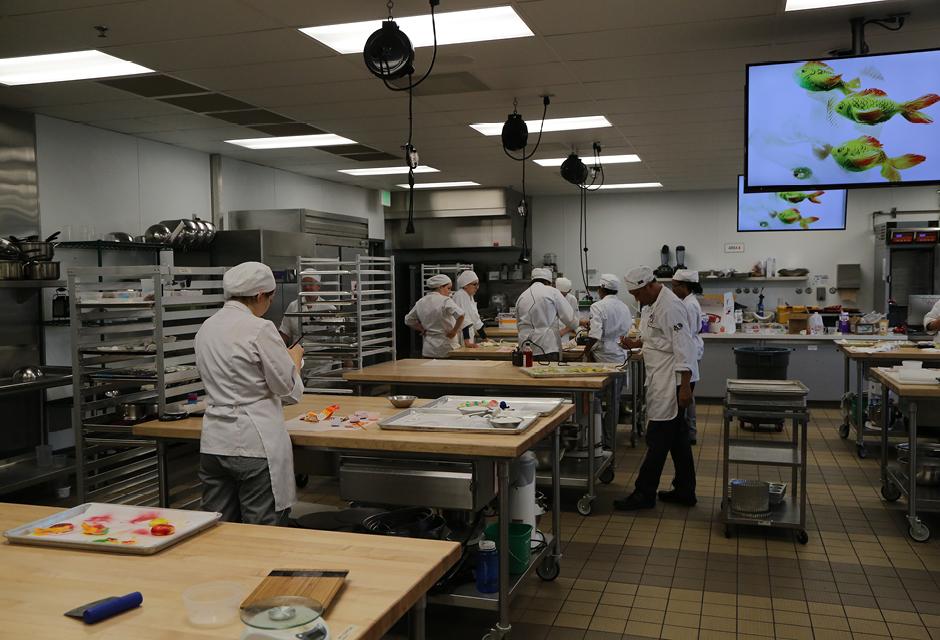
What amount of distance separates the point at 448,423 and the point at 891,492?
357 centimetres

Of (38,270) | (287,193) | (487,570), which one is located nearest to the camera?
(487,570)

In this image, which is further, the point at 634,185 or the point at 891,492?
the point at 634,185

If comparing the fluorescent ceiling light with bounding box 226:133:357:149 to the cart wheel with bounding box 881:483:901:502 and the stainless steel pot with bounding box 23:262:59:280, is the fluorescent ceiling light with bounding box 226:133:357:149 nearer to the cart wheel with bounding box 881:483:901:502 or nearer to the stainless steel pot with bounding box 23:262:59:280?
the stainless steel pot with bounding box 23:262:59:280

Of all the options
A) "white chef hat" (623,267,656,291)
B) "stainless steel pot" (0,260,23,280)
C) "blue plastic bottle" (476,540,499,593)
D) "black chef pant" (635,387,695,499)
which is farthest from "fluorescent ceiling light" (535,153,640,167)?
"blue plastic bottle" (476,540,499,593)

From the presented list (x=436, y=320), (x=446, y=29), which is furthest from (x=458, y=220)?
(x=446, y=29)

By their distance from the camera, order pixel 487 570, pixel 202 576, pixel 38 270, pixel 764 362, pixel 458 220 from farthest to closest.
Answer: pixel 458 220
pixel 764 362
pixel 38 270
pixel 487 570
pixel 202 576

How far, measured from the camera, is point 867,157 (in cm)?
371

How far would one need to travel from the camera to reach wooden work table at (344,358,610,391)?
4.68 metres

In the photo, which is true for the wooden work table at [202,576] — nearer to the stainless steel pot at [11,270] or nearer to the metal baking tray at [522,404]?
the metal baking tray at [522,404]

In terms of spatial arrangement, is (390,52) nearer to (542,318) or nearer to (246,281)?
(246,281)

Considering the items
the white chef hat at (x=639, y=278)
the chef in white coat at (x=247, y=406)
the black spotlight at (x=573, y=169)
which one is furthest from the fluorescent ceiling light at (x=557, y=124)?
the chef in white coat at (x=247, y=406)

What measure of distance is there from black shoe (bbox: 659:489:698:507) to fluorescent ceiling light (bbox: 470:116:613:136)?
3064 millimetres

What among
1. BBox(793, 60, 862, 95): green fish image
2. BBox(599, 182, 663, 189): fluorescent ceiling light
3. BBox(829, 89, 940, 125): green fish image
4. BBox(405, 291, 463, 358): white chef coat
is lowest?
BBox(405, 291, 463, 358): white chef coat

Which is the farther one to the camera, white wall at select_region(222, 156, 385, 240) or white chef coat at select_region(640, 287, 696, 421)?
white wall at select_region(222, 156, 385, 240)
